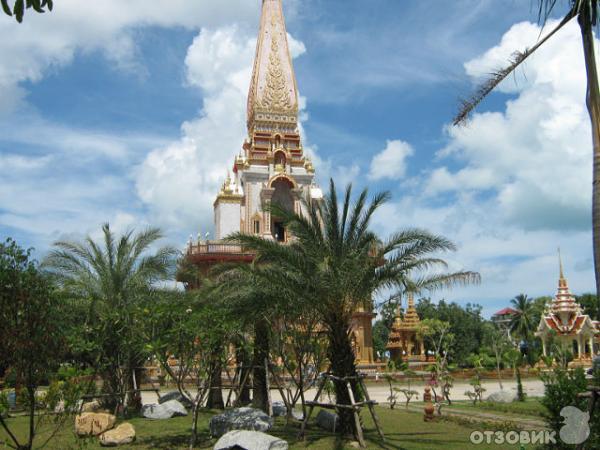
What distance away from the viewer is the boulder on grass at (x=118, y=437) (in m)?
13.7

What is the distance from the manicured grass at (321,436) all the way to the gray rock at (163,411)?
1.90ft

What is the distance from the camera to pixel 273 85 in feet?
141

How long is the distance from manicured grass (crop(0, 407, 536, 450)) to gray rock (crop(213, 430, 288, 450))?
1279 mm

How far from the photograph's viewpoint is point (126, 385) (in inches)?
795

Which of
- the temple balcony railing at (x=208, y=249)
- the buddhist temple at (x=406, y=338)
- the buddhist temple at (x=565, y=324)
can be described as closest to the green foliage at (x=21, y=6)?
the temple balcony railing at (x=208, y=249)

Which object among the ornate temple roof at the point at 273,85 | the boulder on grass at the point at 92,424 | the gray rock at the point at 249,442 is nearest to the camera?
the gray rock at the point at 249,442

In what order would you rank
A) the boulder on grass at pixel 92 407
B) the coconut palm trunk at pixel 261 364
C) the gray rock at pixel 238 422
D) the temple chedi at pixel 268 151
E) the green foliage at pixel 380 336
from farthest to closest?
the green foliage at pixel 380 336, the temple chedi at pixel 268 151, the boulder on grass at pixel 92 407, the coconut palm trunk at pixel 261 364, the gray rock at pixel 238 422

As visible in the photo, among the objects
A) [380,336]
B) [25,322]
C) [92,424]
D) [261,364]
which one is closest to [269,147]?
[261,364]

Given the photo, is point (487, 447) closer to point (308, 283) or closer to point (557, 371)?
point (557, 371)

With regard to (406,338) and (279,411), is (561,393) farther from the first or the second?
(406,338)

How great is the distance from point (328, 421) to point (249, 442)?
13.6 feet

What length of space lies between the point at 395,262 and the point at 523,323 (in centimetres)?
5391

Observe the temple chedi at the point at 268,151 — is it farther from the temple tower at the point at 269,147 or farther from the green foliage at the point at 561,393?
the green foliage at the point at 561,393

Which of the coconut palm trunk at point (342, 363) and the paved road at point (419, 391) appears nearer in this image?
the coconut palm trunk at point (342, 363)
